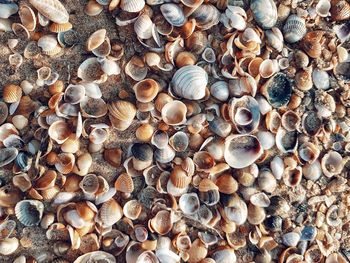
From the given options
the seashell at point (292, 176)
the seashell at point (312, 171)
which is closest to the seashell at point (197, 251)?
the seashell at point (292, 176)

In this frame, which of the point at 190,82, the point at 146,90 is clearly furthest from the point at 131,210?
the point at 190,82

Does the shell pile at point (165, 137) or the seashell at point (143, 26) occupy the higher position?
the seashell at point (143, 26)

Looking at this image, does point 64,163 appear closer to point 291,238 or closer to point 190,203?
point 190,203

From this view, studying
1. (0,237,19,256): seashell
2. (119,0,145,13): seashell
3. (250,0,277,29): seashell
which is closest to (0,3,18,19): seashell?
(119,0,145,13): seashell

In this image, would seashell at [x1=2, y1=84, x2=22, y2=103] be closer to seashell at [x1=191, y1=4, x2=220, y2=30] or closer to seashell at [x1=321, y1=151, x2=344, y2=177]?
seashell at [x1=191, y1=4, x2=220, y2=30]

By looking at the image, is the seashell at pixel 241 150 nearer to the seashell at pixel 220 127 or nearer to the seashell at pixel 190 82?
the seashell at pixel 220 127
